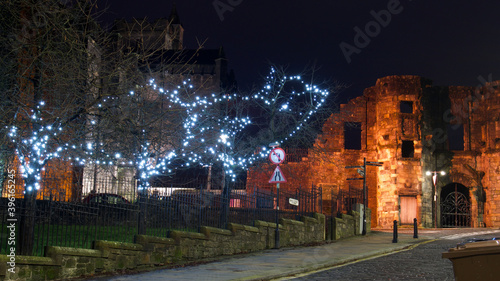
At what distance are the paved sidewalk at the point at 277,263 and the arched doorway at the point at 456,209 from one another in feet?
54.6

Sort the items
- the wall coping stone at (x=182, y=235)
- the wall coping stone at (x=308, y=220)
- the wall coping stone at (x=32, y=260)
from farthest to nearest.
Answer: the wall coping stone at (x=308, y=220) → the wall coping stone at (x=182, y=235) → the wall coping stone at (x=32, y=260)

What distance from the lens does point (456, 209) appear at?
114ft

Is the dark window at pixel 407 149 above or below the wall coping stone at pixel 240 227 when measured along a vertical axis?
above

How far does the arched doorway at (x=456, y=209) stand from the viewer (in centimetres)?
3463

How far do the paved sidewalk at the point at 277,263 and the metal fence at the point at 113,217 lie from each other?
4.60 feet

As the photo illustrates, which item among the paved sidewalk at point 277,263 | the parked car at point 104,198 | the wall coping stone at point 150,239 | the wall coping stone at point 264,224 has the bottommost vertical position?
the paved sidewalk at point 277,263

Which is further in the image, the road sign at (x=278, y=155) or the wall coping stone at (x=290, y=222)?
the wall coping stone at (x=290, y=222)

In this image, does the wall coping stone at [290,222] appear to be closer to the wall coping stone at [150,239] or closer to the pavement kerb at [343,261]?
the pavement kerb at [343,261]

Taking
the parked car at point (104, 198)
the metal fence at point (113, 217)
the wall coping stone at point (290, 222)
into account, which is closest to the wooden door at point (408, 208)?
the wall coping stone at point (290, 222)

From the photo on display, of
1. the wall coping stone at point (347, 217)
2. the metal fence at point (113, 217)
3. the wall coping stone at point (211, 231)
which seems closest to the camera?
the metal fence at point (113, 217)

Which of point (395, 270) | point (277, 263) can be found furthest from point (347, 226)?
point (395, 270)

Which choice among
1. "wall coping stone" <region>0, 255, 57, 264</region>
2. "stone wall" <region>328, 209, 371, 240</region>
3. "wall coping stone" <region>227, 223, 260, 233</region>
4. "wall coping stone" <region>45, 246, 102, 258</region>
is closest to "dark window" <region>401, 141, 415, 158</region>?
"stone wall" <region>328, 209, 371, 240</region>

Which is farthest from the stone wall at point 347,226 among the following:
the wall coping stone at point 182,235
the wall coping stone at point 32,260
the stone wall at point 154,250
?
the wall coping stone at point 32,260

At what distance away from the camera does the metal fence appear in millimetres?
10273
